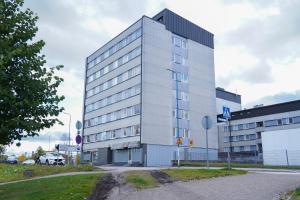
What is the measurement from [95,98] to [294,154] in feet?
131

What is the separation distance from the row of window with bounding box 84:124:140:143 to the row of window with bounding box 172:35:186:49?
16731mm

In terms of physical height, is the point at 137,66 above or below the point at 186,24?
below

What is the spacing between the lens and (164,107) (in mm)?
56062

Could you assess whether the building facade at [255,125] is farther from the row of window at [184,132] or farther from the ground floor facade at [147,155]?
the ground floor facade at [147,155]

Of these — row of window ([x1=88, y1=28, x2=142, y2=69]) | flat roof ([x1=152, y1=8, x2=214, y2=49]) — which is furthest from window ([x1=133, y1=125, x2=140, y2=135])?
flat roof ([x1=152, y1=8, x2=214, y2=49])

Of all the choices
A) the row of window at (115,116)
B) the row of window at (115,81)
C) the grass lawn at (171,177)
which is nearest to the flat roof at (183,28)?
the row of window at (115,81)

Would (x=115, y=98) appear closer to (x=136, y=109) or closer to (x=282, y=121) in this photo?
(x=136, y=109)

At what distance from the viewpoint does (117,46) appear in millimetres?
64500

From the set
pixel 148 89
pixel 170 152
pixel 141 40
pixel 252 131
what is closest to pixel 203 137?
pixel 170 152

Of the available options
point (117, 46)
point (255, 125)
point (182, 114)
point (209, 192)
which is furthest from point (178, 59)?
point (209, 192)

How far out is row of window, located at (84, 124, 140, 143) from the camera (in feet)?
177

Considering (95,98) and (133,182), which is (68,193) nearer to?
(133,182)

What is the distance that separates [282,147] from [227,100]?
5392 centimetres

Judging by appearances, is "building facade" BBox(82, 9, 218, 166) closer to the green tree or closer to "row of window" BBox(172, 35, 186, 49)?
"row of window" BBox(172, 35, 186, 49)
